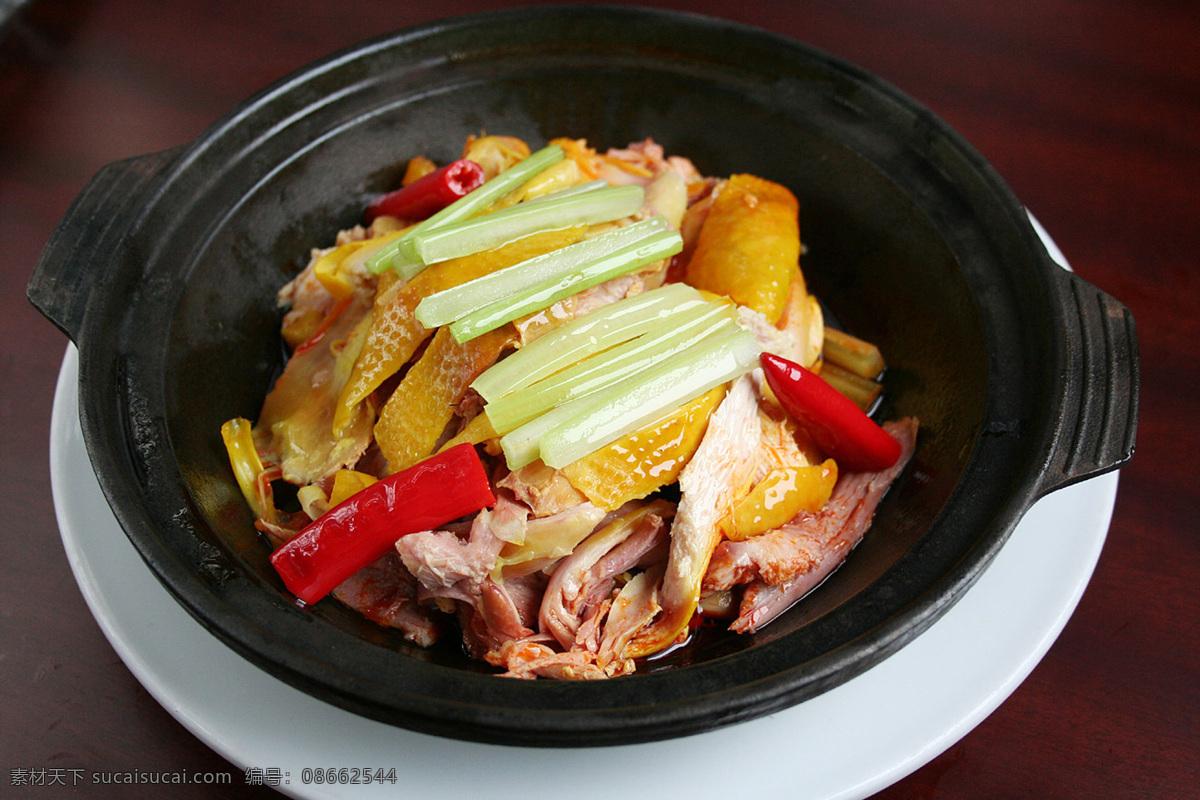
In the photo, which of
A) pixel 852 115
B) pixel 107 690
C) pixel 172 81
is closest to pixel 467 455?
pixel 107 690

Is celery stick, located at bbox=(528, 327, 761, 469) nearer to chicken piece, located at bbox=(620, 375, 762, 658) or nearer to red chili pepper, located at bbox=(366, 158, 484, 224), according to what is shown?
chicken piece, located at bbox=(620, 375, 762, 658)

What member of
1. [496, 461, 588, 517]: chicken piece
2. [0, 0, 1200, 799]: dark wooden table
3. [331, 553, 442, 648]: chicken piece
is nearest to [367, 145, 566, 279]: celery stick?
[496, 461, 588, 517]: chicken piece

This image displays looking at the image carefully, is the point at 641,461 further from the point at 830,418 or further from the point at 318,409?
the point at 318,409

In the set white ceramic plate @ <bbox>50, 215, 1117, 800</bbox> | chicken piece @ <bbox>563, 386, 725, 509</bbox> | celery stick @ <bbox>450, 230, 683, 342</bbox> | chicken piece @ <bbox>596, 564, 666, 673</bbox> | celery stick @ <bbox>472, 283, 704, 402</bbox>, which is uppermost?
celery stick @ <bbox>450, 230, 683, 342</bbox>

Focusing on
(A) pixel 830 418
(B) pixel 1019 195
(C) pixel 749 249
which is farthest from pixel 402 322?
(B) pixel 1019 195

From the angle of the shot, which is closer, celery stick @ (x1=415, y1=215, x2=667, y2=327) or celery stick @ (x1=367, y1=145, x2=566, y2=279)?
celery stick @ (x1=415, y1=215, x2=667, y2=327)

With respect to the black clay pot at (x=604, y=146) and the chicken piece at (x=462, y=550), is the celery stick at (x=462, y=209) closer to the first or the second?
the black clay pot at (x=604, y=146)

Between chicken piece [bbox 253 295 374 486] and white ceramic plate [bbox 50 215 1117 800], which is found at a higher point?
chicken piece [bbox 253 295 374 486]
